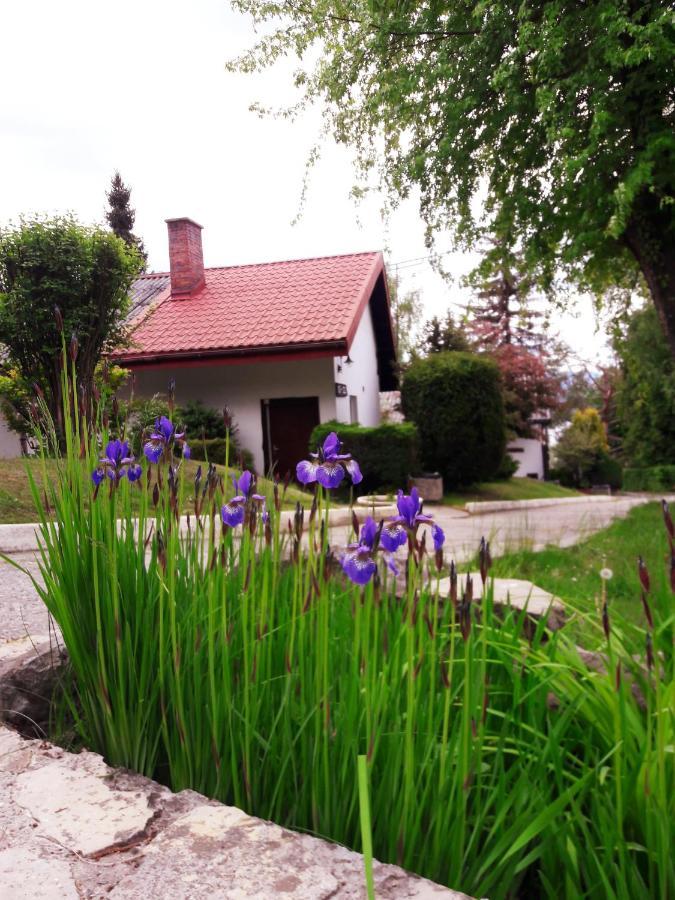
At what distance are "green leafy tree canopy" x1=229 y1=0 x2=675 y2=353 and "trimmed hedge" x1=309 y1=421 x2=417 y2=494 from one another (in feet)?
17.2

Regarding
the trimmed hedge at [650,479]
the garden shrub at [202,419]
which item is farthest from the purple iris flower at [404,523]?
the trimmed hedge at [650,479]

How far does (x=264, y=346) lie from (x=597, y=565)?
1173 cm

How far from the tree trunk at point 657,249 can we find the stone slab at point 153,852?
10400mm

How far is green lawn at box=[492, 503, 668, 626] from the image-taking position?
15.6ft

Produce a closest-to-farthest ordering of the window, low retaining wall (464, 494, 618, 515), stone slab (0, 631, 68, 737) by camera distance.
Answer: stone slab (0, 631, 68, 737)
low retaining wall (464, 494, 618, 515)
the window

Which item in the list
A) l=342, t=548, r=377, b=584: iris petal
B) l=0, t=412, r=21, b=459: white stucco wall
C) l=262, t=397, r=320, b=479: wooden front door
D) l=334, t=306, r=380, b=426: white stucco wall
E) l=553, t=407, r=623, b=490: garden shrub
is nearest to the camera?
l=342, t=548, r=377, b=584: iris petal

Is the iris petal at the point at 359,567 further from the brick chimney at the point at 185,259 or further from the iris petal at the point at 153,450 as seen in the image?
the brick chimney at the point at 185,259

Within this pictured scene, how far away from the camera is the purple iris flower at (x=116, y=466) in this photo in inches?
86.4

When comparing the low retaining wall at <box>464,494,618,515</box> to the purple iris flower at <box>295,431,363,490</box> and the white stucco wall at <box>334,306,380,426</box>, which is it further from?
the purple iris flower at <box>295,431,363,490</box>

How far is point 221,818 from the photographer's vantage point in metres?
1.65

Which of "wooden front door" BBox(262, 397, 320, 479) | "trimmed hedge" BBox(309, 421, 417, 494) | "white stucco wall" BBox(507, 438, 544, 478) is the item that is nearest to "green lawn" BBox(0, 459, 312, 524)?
"trimmed hedge" BBox(309, 421, 417, 494)

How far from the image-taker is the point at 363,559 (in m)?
1.54

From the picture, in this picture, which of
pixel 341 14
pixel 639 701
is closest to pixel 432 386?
pixel 341 14

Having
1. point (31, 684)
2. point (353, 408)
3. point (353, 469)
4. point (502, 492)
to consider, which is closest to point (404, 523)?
point (353, 469)
